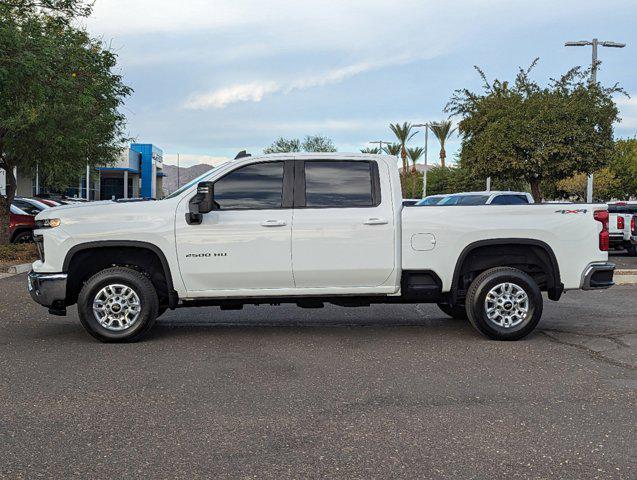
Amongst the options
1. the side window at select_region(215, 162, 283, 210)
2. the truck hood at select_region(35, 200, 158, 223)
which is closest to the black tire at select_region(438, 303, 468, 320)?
the side window at select_region(215, 162, 283, 210)

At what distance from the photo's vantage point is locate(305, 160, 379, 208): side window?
26.5ft

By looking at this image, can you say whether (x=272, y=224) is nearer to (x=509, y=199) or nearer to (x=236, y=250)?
(x=236, y=250)

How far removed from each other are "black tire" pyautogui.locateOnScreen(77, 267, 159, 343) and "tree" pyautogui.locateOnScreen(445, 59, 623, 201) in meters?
25.2

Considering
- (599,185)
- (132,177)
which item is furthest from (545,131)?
(132,177)

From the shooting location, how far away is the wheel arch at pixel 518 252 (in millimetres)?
7996

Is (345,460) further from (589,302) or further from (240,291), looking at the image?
(589,302)

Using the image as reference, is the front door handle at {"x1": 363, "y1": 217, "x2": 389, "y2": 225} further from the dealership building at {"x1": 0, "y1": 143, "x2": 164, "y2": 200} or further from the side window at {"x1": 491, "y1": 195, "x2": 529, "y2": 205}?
the dealership building at {"x1": 0, "y1": 143, "x2": 164, "y2": 200}

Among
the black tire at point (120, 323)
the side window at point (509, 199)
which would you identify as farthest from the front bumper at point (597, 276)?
the side window at point (509, 199)

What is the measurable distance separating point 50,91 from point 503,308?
13.1 metres

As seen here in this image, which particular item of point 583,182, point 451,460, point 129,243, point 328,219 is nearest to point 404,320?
point 328,219

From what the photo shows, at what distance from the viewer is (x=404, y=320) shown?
9594 millimetres

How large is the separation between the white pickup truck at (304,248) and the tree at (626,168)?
62317 millimetres

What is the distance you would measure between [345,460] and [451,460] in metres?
0.62

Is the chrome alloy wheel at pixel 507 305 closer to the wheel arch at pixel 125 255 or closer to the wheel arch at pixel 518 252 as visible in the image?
the wheel arch at pixel 518 252
